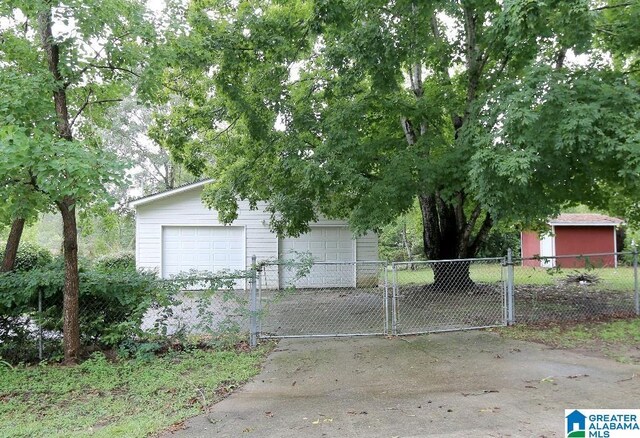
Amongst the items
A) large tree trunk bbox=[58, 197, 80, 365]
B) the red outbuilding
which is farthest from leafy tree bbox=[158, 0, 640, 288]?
the red outbuilding

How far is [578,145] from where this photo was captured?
21.0 ft

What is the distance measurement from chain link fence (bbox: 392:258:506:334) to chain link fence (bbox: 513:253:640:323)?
0.50 m

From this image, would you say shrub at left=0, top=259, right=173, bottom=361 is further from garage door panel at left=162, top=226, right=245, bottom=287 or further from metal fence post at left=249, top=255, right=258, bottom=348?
garage door panel at left=162, top=226, right=245, bottom=287

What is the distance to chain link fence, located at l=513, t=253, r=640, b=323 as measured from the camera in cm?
827

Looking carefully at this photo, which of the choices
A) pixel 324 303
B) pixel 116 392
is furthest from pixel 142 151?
pixel 116 392

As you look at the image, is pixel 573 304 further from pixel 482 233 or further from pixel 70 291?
pixel 70 291

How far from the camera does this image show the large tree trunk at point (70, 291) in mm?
5750

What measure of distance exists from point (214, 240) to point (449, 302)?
24.6 feet

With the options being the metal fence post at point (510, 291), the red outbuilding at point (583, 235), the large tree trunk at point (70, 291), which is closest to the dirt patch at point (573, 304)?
the metal fence post at point (510, 291)

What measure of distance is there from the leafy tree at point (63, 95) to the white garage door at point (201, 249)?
7710 millimetres

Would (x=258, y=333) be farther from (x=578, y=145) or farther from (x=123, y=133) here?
(x=123, y=133)

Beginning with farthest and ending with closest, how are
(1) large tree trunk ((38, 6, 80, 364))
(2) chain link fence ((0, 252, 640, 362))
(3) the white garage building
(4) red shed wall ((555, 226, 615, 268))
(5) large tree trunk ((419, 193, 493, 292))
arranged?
(4) red shed wall ((555, 226, 615, 268)), (3) the white garage building, (5) large tree trunk ((419, 193, 493, 292)), (2) chain link fence ((0, 252, 640, 362)), (1) large tree trunk ((38, 6, 80, 364))

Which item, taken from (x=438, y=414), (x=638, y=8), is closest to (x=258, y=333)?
(x=438, y=414)

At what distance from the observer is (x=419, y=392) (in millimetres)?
4555
